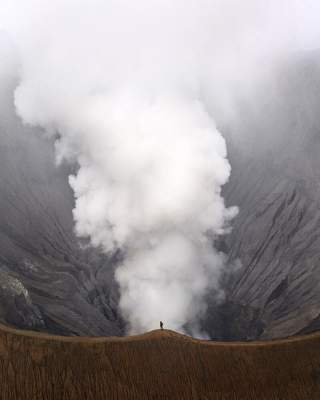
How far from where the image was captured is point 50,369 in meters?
34.3

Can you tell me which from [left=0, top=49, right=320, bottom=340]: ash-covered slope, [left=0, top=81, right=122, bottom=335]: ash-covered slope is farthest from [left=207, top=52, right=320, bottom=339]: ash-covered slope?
[left=0, top=81, right=122, bottom=335]: ash-covered slope

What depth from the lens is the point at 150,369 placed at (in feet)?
118

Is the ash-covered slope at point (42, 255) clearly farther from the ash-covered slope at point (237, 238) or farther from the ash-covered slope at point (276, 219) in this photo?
the ash-covered slope at point (276, 219)

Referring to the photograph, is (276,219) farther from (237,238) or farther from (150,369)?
(150,369)

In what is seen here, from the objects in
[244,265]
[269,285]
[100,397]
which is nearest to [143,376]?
[100,397]

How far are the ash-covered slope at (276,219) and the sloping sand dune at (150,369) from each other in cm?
1216

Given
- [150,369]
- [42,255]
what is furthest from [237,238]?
[150,369]

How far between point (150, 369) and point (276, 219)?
4543cm

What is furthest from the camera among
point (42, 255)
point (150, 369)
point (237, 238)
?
point (237, 238)

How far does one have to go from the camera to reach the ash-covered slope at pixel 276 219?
198ft

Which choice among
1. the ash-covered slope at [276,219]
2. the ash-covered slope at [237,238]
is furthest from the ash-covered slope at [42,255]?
the ash-covered slope at [276,219]

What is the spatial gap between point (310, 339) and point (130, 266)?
35.1 metres

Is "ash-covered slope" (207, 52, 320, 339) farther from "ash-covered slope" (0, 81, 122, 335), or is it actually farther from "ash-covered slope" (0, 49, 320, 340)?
"ash-covered slope" (0, 81, 122, 335)

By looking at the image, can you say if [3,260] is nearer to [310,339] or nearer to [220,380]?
[220,380]
